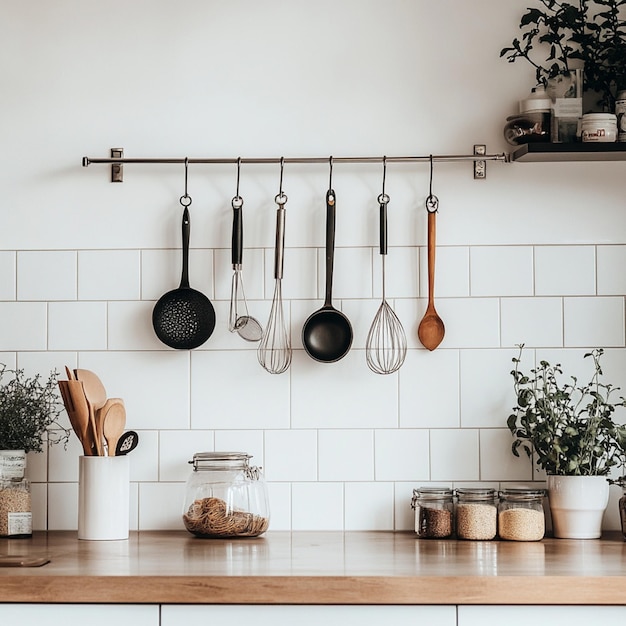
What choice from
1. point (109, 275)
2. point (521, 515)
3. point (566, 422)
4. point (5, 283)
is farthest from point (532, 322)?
point (5, 283)

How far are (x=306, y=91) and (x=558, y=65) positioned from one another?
587 millimetres

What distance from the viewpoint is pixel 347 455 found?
2.12 metres

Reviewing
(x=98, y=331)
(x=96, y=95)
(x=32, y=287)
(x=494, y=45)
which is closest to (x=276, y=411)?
(x=98, y=331)

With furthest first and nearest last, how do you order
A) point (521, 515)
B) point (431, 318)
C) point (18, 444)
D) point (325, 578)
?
point (431, 318) < point (18, 444) < point (521, 515) < point (325, 578)

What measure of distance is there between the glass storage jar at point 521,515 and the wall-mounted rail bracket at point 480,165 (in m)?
0.72

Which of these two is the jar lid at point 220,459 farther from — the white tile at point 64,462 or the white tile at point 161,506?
the white tile at point 64,462

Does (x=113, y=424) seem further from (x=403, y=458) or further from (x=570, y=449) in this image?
(x=570, y=449)

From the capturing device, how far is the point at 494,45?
217 centimetres

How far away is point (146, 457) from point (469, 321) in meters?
0.81

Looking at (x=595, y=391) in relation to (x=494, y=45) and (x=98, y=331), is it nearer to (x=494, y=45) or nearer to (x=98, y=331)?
(x=494, y=45)

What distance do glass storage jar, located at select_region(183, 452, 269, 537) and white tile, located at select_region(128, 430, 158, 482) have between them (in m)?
0.16

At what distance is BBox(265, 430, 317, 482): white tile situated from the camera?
212cm

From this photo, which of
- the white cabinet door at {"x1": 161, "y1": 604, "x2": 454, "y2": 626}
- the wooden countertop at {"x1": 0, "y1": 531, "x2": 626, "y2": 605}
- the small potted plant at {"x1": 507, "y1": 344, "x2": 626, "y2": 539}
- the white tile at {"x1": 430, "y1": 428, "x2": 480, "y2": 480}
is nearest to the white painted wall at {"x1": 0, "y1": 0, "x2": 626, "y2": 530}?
the white tile at {"x1": 430, "y1": 428, "x2": 480, "y2": 480}

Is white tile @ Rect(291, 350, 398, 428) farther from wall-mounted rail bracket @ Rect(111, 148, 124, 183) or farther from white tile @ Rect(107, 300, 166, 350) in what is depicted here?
wall-mounted rail bracket @ Rect(111, 148, 124, 183)
